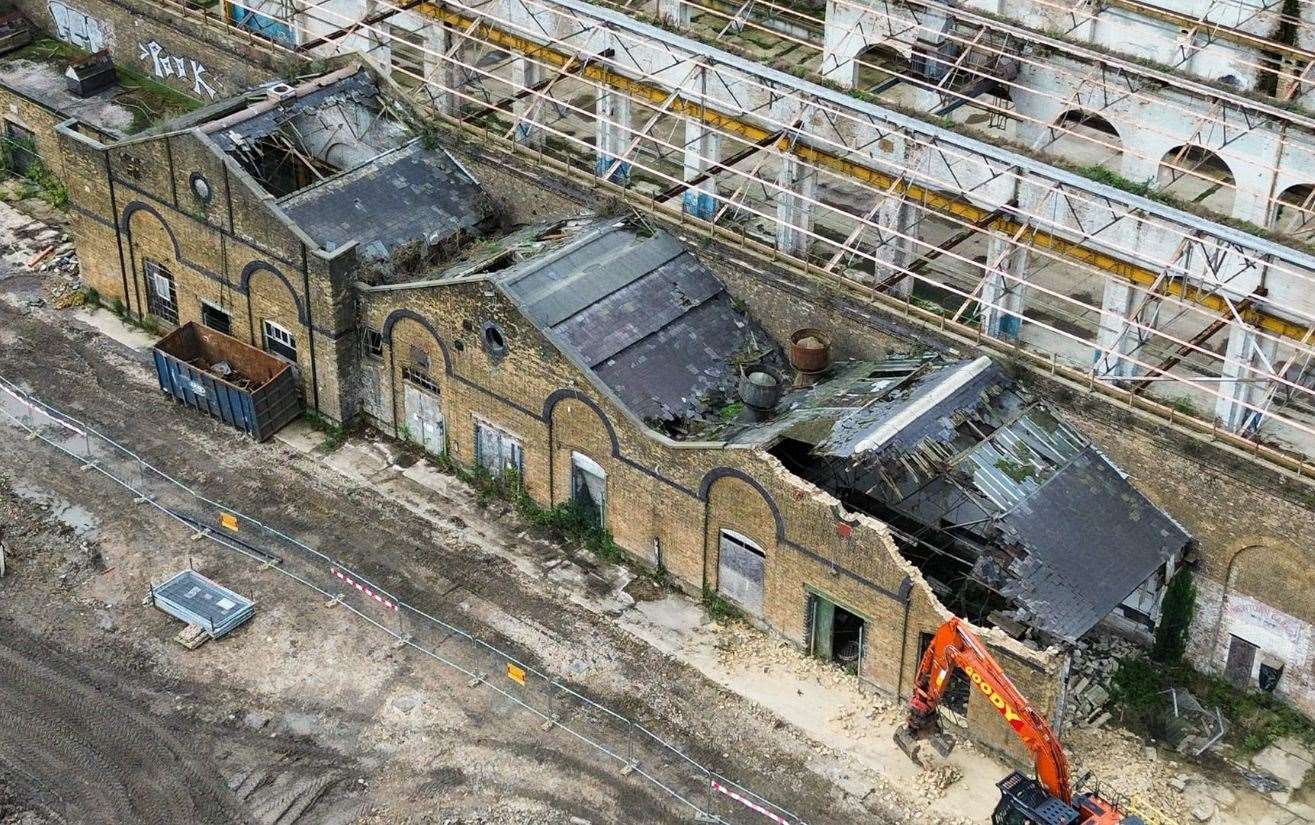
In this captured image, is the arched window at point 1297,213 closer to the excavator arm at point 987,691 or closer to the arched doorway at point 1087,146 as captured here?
the arched doorway at point 1087,146

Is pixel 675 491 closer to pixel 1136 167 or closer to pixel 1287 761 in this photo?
pixel 1287 761

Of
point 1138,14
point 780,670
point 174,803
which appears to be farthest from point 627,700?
point 1138,14

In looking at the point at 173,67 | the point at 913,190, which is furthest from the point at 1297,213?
the point at 173,67

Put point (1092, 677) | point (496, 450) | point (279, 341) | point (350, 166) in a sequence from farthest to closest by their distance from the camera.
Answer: point (350, 166)
point (279, 341)
point (496, 450)
point (1092, 677)

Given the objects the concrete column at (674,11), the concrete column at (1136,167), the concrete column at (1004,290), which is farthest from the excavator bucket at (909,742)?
the concrete column at (674,11)

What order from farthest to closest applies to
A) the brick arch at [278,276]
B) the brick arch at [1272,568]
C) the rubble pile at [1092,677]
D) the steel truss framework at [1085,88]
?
the steel truss framework at [1085,88] < the brick arch at [278,276] < the rubble pile at [1092,677] < the brick arch at [1272,568]

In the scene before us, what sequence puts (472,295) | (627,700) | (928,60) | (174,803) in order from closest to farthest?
(174,803), (627,700), (472,295), (928,60)

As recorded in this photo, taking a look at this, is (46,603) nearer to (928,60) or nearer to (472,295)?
(472,295)
